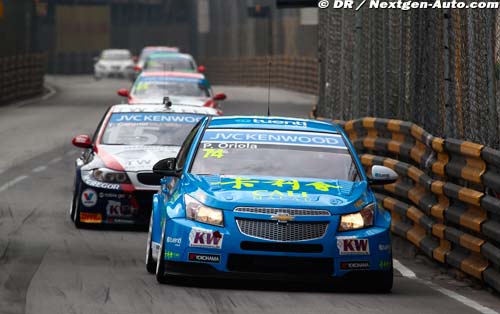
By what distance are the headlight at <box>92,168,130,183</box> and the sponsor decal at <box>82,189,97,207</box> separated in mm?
171

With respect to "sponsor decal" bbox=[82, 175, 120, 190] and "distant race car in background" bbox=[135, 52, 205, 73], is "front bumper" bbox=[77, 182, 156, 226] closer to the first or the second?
"sponsor decal" bbox=[82, 175, 120, 190]

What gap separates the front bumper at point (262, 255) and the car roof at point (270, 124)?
1.70 meters

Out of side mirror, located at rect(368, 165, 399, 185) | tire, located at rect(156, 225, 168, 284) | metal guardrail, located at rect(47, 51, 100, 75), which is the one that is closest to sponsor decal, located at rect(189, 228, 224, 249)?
tire, located at rect(156, 225, 168, 284)

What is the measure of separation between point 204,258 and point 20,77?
123 ft

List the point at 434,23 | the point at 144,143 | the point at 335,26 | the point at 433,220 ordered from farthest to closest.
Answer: the point at 335,26 < the point at 144,143 < the point at 434,23 < the point at 433,220

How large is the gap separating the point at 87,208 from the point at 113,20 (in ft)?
233

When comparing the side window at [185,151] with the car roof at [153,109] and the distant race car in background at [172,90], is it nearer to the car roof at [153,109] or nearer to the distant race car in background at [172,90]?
the car roof at [153,109]

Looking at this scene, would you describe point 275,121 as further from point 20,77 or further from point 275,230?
point 20,77

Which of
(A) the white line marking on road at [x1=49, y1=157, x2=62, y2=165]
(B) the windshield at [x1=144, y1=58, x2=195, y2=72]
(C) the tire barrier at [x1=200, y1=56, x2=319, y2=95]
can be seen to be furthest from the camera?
(C) the tire barrier at [x1=200, y1=56, x2=319, y2=95]

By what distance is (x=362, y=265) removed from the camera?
10.8 metres

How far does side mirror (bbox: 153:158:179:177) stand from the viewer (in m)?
11.7

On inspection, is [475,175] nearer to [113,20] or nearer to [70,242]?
[70,242]

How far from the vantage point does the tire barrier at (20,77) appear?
44.6 meters

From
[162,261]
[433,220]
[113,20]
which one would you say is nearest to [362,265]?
[162,261]
